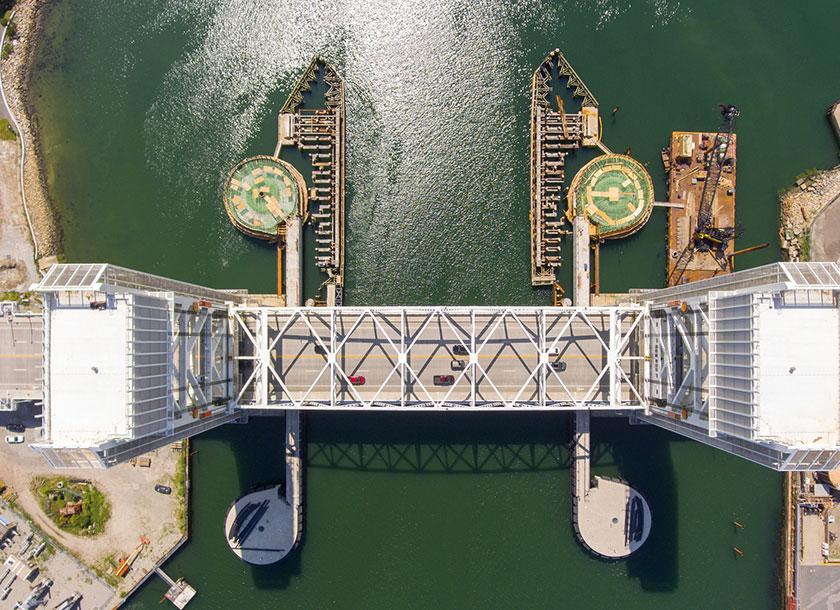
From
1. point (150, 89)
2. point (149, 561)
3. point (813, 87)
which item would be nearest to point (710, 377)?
point (813, 87)

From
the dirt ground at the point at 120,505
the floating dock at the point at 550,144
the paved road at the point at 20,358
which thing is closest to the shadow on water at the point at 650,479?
the floating dock at the point at 550,144

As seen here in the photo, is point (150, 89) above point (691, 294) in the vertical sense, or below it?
above

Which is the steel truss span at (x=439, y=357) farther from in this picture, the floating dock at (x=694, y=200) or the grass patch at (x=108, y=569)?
the grass patch at (x=108, y=569)

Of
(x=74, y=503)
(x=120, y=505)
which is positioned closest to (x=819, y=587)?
(x=120, y=505)

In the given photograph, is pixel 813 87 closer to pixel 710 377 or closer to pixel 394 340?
pixel 710 377

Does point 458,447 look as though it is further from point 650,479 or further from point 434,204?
point 434,204

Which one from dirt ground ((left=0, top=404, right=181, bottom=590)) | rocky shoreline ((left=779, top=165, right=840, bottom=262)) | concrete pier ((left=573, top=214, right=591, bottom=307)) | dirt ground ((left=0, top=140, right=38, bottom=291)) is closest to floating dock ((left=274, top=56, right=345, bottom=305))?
concrete pier ((left=573, top=214, right=591, bottom=307))
